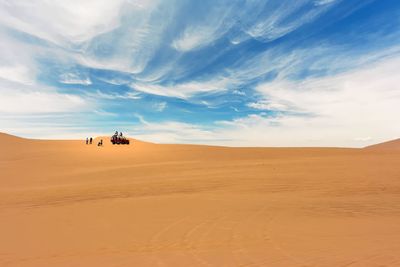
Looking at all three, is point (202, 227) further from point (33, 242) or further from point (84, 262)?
point (33, 242)

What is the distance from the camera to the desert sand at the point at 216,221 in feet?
17.3

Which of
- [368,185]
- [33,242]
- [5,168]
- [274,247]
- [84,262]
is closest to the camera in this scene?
[84,262]

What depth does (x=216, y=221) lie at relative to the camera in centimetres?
768

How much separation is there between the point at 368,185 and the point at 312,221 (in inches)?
239

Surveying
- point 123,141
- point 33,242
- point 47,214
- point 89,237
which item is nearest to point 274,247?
point 89,237

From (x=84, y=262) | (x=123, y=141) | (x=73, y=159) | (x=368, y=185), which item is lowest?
(x=84, y=262)

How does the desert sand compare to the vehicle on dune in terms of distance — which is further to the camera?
the vehicle on dune

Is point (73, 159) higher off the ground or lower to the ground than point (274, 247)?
higher

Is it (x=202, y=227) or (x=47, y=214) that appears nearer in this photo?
(x=202, y=227)

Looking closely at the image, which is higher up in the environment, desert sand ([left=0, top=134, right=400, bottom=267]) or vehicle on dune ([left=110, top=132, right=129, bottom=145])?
vehicle on dune ([left=110, top=132, right=129, bottom=145])

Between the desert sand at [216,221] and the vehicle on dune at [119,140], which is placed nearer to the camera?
the desert sand at [216,221]

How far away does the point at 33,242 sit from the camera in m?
6.37

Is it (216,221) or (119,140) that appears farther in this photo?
(119,140)

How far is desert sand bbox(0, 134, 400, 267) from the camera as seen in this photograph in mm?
5262
